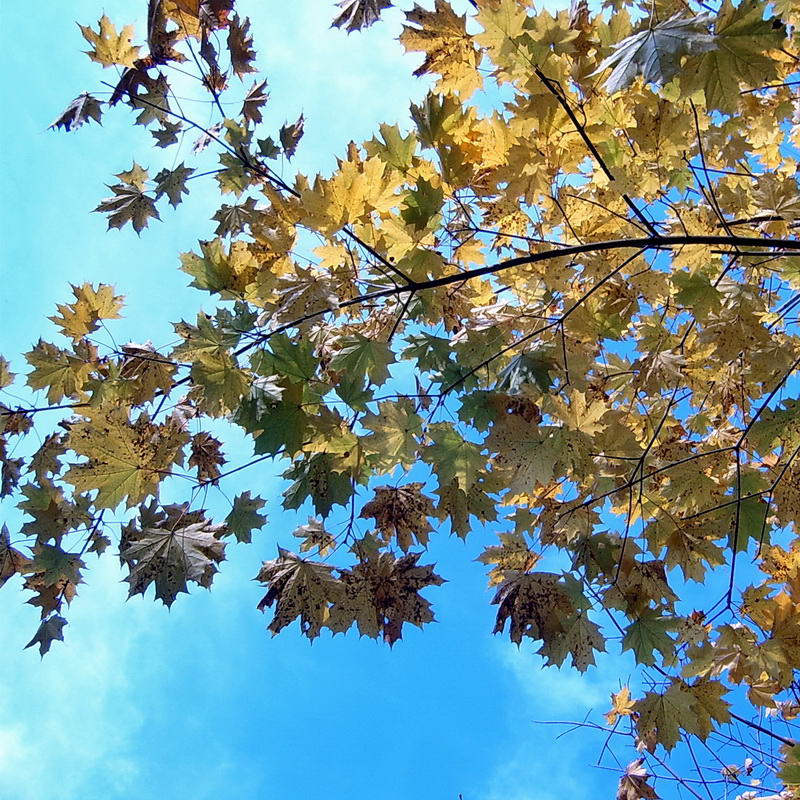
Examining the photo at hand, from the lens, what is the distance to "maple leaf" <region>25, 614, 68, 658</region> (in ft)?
9.00

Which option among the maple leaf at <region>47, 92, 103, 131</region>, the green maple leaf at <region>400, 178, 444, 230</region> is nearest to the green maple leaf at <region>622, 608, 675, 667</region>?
the green maple leaf at <region>400, 178, 444, 230</region>

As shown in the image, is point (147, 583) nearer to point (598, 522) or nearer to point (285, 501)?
point (285, 501)

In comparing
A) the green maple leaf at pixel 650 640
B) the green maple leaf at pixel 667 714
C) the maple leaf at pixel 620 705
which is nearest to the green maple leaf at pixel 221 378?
the green maple leaf at pixel 650 640

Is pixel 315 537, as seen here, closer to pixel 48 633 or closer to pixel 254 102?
pixel 48 633

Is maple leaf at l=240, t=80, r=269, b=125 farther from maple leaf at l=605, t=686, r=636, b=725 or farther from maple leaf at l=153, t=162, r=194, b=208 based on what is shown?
maple leaf at l=605, t=686, r=636, b=725

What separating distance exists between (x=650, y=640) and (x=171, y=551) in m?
1.83

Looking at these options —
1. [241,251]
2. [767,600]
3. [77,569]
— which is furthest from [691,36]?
[77,569]

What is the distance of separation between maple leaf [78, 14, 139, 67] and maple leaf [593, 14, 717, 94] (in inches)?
92.3

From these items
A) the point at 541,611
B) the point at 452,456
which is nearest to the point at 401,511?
the point at 452,456

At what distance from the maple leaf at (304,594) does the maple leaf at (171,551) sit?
0.22m

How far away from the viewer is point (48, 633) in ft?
9.10

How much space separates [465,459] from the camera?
2.27 meters

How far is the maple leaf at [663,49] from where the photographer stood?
163cm

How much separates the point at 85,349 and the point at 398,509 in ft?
5.11
